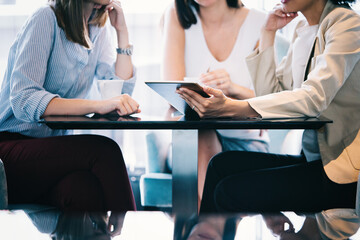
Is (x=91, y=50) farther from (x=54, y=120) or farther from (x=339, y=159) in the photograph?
(x=339, y=159)

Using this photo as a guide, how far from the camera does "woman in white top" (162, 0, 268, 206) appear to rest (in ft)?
6.53

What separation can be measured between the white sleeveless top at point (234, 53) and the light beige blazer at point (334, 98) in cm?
73

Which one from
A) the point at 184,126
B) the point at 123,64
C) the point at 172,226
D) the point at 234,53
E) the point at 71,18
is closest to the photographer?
the point at 172,226

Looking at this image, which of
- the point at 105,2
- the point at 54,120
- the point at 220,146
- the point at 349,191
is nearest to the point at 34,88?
the point at 54,120

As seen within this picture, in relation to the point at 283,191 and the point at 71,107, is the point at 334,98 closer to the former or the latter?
the point at 283,191

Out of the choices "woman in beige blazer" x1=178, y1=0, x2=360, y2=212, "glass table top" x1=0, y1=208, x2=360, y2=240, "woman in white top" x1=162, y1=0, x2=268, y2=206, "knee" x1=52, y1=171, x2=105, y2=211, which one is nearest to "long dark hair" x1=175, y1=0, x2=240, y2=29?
"woman in white top" x1=162, y1=0, x2=268, y2=206

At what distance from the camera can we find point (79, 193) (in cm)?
127

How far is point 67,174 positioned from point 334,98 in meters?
0.82

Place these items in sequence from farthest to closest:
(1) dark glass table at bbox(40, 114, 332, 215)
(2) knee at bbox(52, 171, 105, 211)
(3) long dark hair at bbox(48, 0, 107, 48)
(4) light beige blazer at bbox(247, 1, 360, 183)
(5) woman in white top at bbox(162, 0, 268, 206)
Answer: (5) woman in white top at bbox(162, 0, 268, 206) < (3) long dark hair at bbox(48, 0, 107, 48) < (2) knee at bbox(52, 171, 105, 211) < (4) light beige blazer at bbox(247, 1, 360, 183) < (1) dark glass table at bbox(40, 114, 332, 215)

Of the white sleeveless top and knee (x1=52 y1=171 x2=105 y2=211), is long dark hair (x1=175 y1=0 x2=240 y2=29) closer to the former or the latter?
the white sleeveless top

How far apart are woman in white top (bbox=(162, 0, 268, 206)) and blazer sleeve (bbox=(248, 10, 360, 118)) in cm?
79

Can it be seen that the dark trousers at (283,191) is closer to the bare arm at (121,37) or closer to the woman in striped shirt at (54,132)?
the woman in striped shirt at (54,132)

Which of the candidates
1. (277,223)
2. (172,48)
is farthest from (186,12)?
(277,223)

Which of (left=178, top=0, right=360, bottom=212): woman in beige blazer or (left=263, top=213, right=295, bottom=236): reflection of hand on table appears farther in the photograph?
(left=178, top=0, right=360, bottom=212): woman in beige blazer
